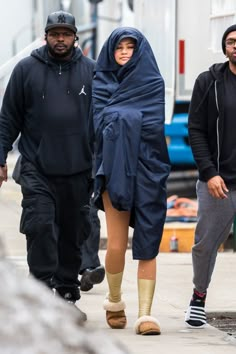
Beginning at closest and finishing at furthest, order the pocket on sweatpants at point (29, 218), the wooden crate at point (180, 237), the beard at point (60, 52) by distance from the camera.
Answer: the pocket on sweatpants at point (29, 218) → the beard at point (60, 52) → the wooden crate at point (180, 237)

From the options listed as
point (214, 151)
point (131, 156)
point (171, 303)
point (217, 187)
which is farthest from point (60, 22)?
point (171, 303)

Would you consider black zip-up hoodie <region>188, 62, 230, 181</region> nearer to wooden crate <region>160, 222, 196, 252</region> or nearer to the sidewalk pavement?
the sidewalk pavement

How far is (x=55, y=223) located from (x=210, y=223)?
2.98 feet

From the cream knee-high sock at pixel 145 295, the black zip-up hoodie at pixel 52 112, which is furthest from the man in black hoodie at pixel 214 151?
the black zip-up hoodie at pixel 52 112

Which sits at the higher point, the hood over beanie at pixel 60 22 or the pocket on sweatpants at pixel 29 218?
the hood over beanie at pixel 60 22

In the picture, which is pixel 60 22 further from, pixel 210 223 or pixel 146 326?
pixel 146 326

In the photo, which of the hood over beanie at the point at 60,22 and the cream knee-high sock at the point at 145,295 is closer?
the cream knee-high sock at the point at 145,295

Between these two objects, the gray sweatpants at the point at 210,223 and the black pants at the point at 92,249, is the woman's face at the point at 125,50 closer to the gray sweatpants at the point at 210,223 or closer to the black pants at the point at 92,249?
the gray sweatpants at the point at 210,223

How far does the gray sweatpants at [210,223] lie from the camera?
20.2 feet

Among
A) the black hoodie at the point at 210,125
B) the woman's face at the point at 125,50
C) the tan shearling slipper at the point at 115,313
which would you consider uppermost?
the woman's face at the point at 125,50

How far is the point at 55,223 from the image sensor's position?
21.3ft

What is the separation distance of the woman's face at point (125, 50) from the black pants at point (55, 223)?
0.76 m

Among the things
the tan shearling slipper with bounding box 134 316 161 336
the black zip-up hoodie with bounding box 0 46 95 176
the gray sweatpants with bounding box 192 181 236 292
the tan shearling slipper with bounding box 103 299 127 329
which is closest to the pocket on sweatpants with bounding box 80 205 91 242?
the black zip-up hoodie with bounding box 0 46 95 176

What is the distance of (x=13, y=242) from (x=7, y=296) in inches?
351
